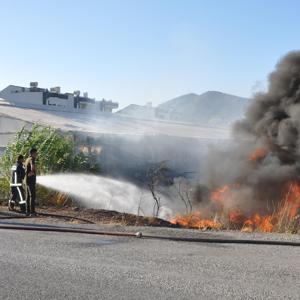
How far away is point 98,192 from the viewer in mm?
14648

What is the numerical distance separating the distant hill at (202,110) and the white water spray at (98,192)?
17613mm

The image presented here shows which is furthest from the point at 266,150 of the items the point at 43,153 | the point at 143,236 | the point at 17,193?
the point at 143,236

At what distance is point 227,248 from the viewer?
733cm

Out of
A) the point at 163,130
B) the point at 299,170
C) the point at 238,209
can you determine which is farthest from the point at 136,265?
the point at 163,130

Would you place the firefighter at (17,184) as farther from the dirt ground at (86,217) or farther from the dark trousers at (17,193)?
the dirt ground at (86,217)

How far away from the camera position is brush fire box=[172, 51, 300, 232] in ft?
46.5

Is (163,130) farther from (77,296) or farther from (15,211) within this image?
(77,296)

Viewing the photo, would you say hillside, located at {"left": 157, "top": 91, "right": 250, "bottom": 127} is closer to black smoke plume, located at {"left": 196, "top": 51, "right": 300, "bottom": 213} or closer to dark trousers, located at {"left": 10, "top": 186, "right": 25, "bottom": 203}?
black smoke plume, located at {"left": 196, "top": 51, "right": 300, "bottom": 213}

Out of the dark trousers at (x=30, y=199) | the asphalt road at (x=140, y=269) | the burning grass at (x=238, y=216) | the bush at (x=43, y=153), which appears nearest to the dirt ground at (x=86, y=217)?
the dark trousers at (x=30, y=199)

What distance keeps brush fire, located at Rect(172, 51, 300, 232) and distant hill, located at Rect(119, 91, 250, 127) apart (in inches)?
583

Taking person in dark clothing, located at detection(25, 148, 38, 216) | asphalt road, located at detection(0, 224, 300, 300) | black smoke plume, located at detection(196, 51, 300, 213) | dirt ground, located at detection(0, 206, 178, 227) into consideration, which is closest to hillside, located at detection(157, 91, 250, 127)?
black smoke plume, located at detection(196, 51, 300, 213)

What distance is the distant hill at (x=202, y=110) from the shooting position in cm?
3519

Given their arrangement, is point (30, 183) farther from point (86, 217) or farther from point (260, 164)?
point (260, 164)

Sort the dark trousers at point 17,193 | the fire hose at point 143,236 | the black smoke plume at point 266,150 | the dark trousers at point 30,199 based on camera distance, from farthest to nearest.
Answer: the black smoke plume at point 266,150 < the dark trousers at point 17,193 < the dark trousers at point 30,199 < the fire hose at point 143,236
